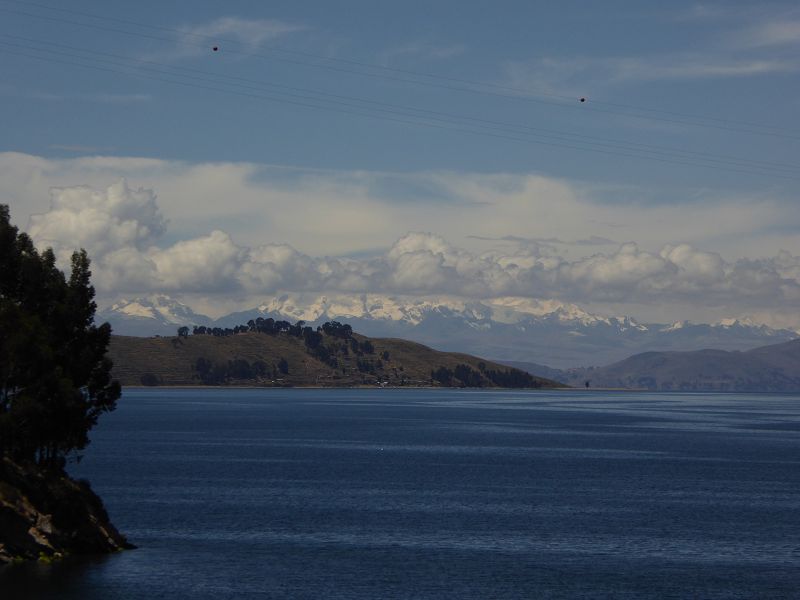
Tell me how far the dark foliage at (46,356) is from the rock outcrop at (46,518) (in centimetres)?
338

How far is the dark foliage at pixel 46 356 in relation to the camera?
89.5m

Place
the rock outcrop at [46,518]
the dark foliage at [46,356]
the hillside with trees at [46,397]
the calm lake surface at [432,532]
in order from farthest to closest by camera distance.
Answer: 1. the dark foliage at [46,356]
2. the hillside with trees at [46,397]
3. the rock outcrop at [46,518]
4. the calm lake surface at [432,532]

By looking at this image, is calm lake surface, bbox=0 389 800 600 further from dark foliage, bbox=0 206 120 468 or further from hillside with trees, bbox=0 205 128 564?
dark foliage, bbox=0 206 120 468

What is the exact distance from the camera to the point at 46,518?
8650 centimetres

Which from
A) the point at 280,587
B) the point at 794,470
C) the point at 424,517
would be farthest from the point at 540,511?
the point at 794,470

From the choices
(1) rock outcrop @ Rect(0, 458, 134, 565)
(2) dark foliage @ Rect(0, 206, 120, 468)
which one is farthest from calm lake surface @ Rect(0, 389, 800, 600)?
(2) dark foliage @ Rect(0, 206, 120, 468)

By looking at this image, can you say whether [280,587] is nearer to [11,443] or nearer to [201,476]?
[11,443]

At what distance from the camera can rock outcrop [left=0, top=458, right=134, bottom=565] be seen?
83.7 meters

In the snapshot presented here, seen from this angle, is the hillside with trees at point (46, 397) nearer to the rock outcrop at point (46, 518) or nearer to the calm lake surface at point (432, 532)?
the rock outcrop at point (46, 518)

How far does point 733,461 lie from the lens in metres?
188

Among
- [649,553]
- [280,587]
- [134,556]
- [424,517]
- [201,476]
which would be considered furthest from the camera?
[201,476]

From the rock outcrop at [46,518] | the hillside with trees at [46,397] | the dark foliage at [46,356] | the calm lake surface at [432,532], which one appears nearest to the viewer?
the calm lake surface at [432,532]

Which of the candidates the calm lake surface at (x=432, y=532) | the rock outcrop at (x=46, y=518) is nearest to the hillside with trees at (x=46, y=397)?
the rock outcrop at (x=46, y=518)

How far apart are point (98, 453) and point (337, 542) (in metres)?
99.1
